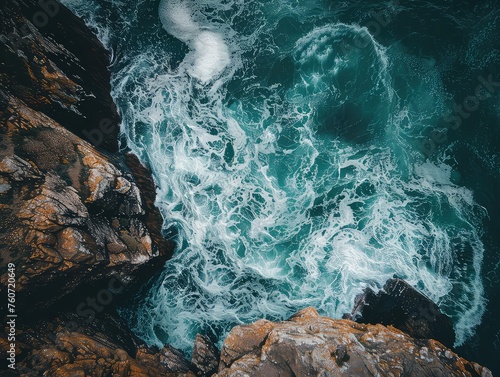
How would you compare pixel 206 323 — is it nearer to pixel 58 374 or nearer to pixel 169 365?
pixel 169 365

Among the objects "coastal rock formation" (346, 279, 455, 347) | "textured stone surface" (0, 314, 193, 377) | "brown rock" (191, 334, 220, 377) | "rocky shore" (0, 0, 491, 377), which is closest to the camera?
"textured stone surface" (0, 314, 193, 377)

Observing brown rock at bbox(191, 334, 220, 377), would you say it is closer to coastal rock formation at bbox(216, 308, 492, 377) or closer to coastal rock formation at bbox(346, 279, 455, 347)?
coastal rock formation at bbox(216, 308, 492, 377)

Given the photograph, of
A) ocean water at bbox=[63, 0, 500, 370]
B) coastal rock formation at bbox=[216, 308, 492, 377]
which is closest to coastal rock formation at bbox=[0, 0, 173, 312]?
ocean water at bbox=[63, 0, 500, 370]

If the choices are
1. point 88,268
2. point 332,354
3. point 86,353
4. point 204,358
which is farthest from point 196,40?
point 332,354

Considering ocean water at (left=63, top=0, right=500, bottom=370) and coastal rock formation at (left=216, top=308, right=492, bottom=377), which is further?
ocean water at (left=63, top=0, right=500, bottom=370)

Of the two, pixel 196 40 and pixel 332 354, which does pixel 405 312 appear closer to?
pixel 332 354

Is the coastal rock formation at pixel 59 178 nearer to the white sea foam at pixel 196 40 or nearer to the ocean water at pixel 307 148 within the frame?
the ocean water at pixel 307 148

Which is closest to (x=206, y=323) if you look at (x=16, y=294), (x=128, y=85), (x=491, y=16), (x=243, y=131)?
(x=16, y=294)
